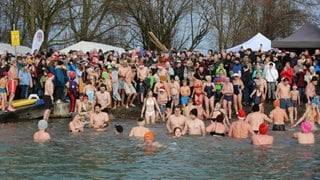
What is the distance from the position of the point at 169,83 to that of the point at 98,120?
368 cm

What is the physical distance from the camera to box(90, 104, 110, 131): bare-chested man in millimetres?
19859

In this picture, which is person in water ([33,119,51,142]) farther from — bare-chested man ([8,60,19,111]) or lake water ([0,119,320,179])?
bare-chested man ([8,60,19,111])

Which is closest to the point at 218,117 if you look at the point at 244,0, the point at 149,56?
the point at 149,56

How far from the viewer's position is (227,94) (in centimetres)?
2189

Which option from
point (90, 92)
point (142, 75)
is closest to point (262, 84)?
point (142, 75)

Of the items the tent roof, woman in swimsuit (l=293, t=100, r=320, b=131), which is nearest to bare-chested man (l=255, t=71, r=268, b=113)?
woman in swimsuit (l=293, t=100, r=320, b=131)

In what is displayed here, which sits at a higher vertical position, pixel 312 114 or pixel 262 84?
pixel 262 84

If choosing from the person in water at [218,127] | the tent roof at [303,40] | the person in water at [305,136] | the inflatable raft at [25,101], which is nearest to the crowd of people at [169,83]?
the inflatable raft at [25,101]

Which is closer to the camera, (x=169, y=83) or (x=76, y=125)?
(x=76, y=125)

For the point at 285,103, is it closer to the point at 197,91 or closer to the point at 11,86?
the point at 197,91

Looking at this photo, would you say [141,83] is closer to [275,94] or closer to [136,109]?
[136,109]

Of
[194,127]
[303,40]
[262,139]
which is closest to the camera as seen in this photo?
[262,139]

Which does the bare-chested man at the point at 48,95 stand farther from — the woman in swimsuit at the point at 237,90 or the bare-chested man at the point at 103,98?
the woman in swimsuit at the point at 237,90

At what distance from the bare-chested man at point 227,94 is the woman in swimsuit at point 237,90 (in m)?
0.31
